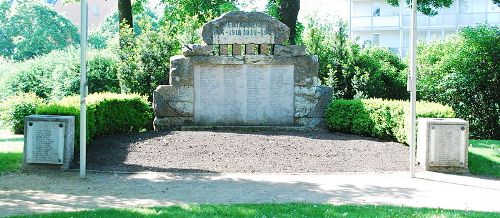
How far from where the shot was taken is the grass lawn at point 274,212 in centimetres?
650

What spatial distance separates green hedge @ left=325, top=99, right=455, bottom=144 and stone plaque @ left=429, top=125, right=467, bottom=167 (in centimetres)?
99

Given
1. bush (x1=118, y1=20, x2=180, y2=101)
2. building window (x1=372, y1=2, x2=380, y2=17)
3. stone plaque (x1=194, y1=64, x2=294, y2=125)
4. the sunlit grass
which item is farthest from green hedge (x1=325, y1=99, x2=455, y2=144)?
building window (x1=372, y1=2, x2=380, y2=17)

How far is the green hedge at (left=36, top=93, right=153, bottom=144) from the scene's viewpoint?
417 inches

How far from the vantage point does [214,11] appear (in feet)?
78.5

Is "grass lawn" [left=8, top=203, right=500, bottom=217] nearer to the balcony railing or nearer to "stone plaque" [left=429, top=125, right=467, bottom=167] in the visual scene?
"stone plaque" [left=429, top=125, right=467, bottom=167]

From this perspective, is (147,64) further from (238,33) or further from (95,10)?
(95,10)


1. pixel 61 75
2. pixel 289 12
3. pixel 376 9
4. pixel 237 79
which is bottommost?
pixel 237 79

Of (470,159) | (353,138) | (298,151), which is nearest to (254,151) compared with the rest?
(298,151)

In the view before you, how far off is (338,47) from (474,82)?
158 inches

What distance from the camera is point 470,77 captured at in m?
16.3

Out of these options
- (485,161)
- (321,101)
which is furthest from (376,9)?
(485,161)

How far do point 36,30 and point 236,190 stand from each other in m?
48.6

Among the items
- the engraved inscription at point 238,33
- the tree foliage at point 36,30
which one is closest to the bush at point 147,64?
the engraved inscription at point 238,33

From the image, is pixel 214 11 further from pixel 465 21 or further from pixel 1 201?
pixel 465 21
